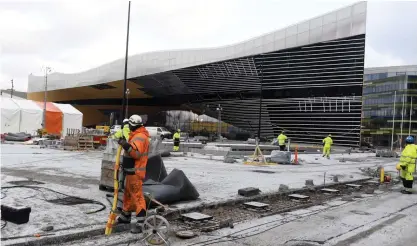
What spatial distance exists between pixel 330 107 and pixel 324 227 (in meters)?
40.0

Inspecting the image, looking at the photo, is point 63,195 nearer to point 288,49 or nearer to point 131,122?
point 131,122

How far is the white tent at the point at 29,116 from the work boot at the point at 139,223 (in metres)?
33.4

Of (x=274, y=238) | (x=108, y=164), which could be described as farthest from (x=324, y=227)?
(x=108, y=164)

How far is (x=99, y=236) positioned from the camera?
568 cm

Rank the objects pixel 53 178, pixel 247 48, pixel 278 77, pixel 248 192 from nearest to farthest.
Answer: pixel 248 192
pixel 53 178
pixel 247 48
pixel 278 77

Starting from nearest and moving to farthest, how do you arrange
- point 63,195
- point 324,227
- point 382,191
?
point 324,227, point 63,195, point 382,191

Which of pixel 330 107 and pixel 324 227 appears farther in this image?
pixel 330 107

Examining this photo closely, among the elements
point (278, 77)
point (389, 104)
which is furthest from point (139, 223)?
point (389, 104)

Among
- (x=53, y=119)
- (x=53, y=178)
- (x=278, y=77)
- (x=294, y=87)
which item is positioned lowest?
(x=53, y=178)

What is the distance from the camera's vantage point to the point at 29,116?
35.9 metres

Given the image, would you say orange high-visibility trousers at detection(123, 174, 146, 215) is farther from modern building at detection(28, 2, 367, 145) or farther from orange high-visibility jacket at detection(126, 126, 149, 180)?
modern building at detection(28, 2, 367, 145)

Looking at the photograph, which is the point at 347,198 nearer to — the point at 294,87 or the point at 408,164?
the point at 408,164

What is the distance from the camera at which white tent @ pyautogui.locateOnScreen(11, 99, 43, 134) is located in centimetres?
3559

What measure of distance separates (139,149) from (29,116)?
33887 millimetres
